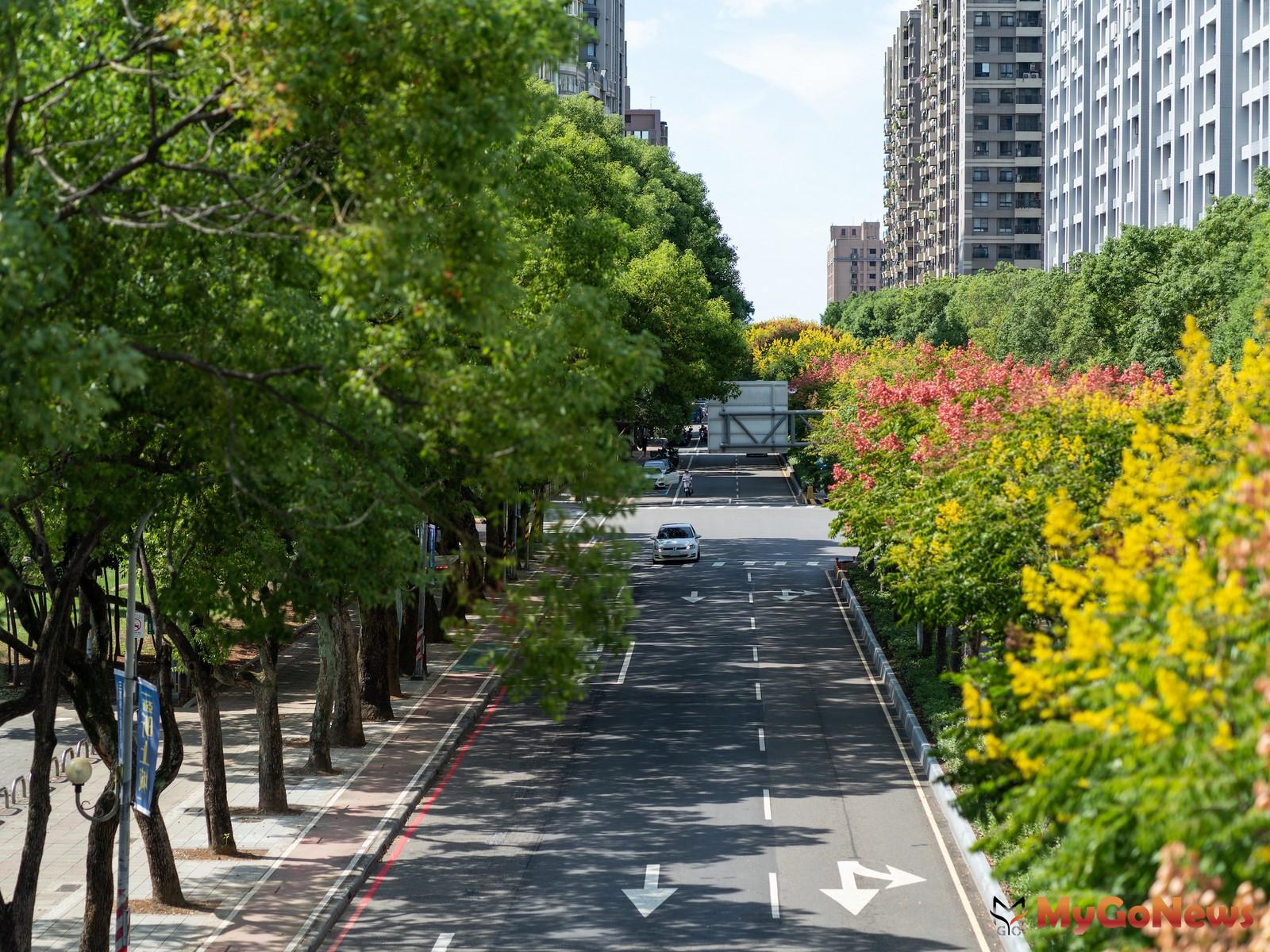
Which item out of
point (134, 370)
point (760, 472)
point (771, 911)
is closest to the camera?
point (134, 370)

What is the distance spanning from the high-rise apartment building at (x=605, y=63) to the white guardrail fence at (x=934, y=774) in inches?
3252

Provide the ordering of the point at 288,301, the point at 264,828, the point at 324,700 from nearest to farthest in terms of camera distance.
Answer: the point at 288,301 → the point at 264,828 → the point at 324,700

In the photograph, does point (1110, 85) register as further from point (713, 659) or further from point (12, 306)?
point (12, 306)

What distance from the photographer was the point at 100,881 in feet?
56.0

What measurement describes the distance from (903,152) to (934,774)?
154693mm

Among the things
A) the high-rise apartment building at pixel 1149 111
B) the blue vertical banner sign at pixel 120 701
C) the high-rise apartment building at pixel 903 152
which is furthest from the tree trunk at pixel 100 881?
the high-rise apartment building at pixel 903 152

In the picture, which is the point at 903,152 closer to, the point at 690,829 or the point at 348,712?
the point at 348,712

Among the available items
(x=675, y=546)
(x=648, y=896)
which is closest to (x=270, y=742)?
(x=648, y=896)

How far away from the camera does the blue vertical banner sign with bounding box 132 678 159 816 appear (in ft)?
55.0

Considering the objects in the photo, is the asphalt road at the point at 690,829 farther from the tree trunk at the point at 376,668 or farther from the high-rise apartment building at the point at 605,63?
the high-rise apartment building at the point at 605,63

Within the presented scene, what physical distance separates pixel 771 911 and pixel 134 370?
12.2 m

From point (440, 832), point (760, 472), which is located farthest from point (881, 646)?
point (760, 472)

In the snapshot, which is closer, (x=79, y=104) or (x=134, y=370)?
(x=134, y=370)

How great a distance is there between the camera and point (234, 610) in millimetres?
16281
